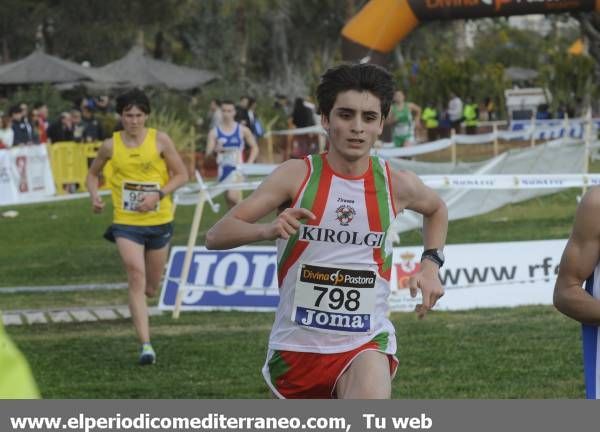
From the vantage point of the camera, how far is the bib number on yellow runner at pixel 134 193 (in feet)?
36.1

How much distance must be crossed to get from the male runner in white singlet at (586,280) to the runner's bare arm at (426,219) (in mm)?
748

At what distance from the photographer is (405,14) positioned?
2366cm

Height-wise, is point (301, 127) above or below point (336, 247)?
below

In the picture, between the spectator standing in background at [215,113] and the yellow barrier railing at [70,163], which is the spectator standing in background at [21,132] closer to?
the yellow barrier railing at [70,163]

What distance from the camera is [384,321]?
20.0 feet

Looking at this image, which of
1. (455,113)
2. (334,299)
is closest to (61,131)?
(455,113)

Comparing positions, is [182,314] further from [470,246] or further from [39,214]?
[39,214]

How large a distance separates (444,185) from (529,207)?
10340mm

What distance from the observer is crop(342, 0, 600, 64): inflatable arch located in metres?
23.0

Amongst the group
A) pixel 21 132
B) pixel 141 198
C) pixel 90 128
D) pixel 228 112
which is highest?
pixel 141 198

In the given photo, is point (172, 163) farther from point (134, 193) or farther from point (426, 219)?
point (426, 219)

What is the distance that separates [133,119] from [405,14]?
1326 centimetres
